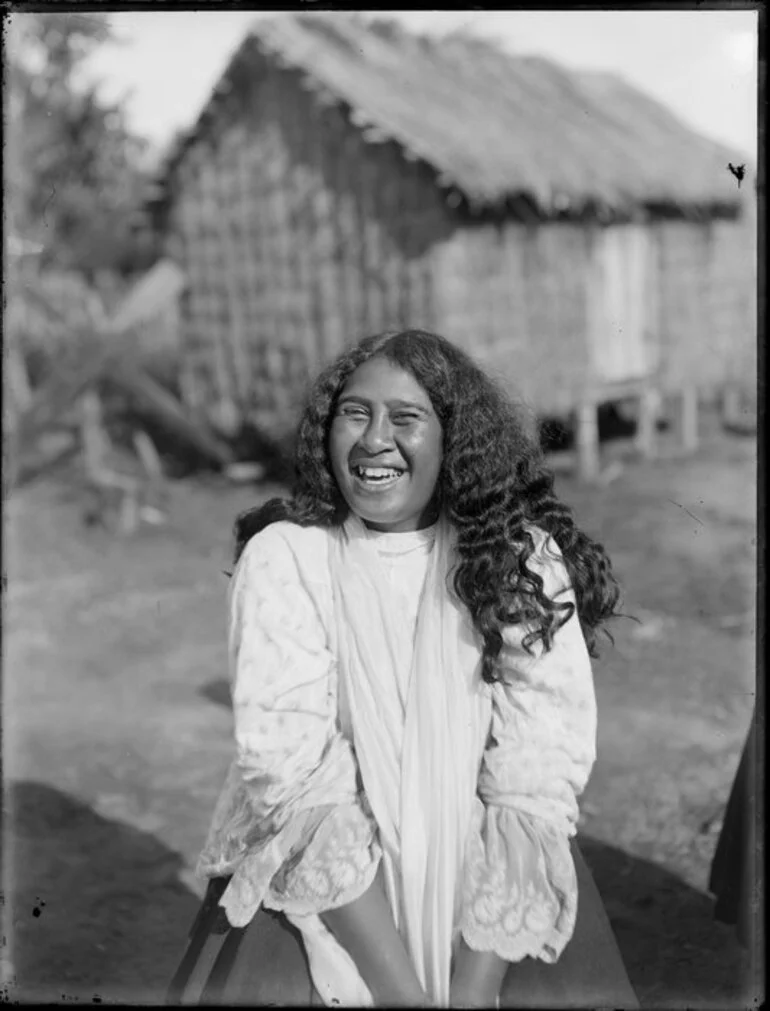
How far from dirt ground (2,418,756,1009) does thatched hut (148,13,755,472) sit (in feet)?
7.86

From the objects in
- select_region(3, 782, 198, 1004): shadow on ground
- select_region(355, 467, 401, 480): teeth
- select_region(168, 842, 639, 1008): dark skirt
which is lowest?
select_region(3, 782, 198, 1004): shadow on ground

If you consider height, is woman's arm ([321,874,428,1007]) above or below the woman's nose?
below

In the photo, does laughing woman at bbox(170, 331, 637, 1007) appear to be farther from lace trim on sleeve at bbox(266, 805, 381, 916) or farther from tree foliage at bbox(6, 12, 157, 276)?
tree foliage at bbox(6, 12, 157, 276)

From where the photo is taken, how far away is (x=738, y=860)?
3395 millimetres

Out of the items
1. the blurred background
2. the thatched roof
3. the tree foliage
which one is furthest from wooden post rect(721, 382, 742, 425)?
the tree foliage

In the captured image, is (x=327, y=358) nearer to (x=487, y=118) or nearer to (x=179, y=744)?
(x=179, y=744)

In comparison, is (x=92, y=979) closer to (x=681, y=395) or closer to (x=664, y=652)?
(x=664, y=652)

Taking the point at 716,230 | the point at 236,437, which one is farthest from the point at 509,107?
the point at 236,437

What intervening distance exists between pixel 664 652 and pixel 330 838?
449cm

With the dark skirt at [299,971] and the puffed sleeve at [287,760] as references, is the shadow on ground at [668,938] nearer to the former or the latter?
the dark skirt at [299,971]

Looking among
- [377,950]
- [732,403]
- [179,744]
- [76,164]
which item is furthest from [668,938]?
[76,164]

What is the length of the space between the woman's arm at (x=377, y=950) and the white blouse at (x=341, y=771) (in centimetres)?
3

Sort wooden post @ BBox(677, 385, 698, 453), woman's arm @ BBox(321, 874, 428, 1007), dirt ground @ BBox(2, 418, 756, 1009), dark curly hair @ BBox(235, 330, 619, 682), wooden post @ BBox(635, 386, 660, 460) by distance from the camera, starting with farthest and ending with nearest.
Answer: wooden post @ BBox(677, 385, 698, 453), wooden post @ BBox(635, 386, 660, 460), dirt ground @ BBox(2, 418, 756, 1009), dark curly hair @ BBox(235, 330, 619, 682), woman's arm @ BBox(321, 874, 428, 1007)

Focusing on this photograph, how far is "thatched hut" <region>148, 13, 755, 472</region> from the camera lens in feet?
33.8
